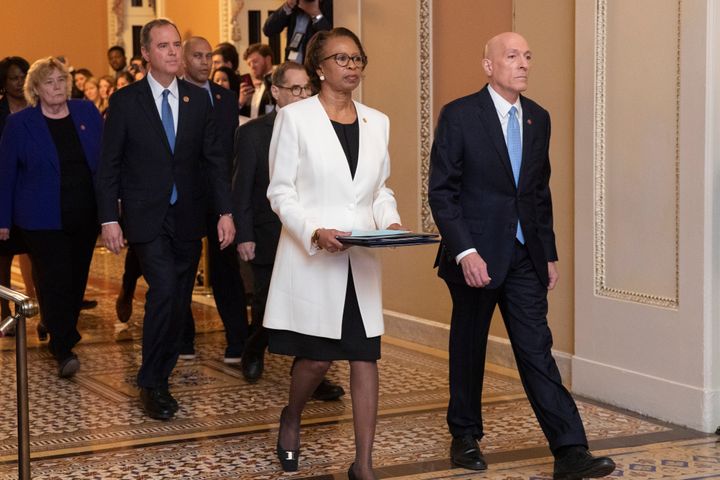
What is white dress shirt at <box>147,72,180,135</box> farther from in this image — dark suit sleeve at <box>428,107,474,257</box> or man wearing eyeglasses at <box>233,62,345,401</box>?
dark suit sleeve at <box>428,107,474,257</box>

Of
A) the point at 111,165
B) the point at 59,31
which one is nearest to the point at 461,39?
the point at 111,165

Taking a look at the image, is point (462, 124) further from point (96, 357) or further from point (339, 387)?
point (96, 357)

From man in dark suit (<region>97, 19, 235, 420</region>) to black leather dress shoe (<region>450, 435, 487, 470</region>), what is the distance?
157cm

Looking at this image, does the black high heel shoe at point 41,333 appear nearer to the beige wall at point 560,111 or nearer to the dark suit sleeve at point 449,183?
the beige wall at point 560,111

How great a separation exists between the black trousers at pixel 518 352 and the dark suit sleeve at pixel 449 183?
0.25 metres

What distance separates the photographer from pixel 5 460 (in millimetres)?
5293

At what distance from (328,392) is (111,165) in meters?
1.53

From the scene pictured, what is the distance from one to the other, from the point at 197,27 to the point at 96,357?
8696mm

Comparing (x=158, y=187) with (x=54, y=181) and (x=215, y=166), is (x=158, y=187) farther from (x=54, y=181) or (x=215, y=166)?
(x=54, y=181)

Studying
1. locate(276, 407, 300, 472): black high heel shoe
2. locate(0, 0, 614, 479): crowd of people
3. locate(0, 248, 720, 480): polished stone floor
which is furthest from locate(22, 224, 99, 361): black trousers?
locate(276, 407, 300, 472): black high heel shoe

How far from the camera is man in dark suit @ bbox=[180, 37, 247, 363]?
7281 millimetres

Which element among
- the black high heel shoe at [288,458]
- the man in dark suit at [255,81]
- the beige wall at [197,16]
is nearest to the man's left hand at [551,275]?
the black high heel shoe at [288,458]

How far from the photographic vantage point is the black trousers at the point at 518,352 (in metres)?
4.76

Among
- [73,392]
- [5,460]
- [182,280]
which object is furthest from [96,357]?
[5,460]
